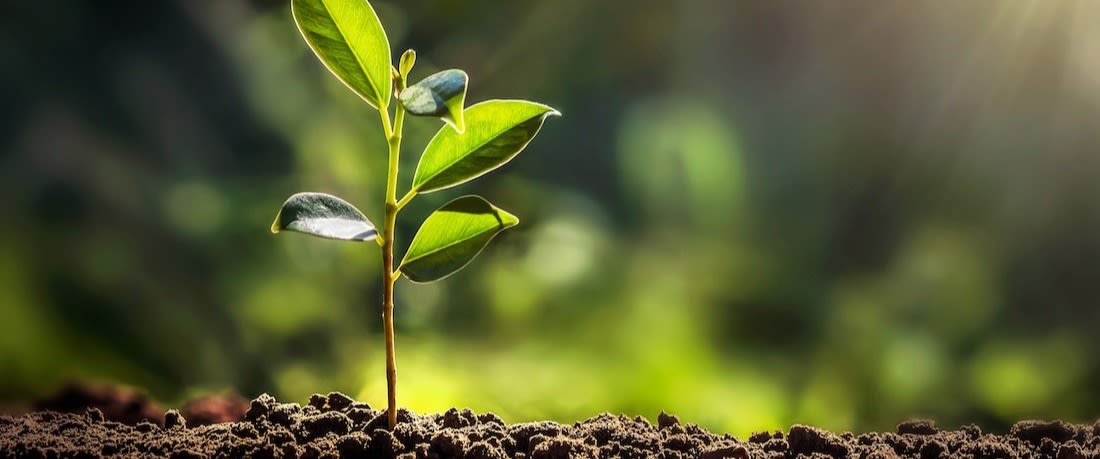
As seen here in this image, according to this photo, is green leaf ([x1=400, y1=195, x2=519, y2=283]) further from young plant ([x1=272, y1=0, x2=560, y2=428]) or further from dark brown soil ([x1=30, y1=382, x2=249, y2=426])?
dark brown soil ([x1=30, y1=382, x2=249, y2=426])

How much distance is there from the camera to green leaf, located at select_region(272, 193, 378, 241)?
864 millimetres

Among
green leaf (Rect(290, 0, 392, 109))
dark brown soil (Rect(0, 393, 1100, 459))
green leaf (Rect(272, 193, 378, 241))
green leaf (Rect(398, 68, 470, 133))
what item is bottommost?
dark brown soil (Rect(0, 393, 1100, 459))

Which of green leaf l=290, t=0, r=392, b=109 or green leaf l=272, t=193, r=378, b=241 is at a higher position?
green leaf l=290, t=0, r=392, b=109

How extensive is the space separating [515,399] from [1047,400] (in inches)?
43.5

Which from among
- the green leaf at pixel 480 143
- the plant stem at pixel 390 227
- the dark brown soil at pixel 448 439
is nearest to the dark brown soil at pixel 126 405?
the dark brown soil at pixel 448 439

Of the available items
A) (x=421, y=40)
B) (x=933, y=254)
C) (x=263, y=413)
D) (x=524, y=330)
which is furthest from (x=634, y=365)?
(x=263, y=413)

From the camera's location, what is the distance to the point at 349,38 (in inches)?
38.0

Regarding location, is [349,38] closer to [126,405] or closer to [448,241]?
[448,241]

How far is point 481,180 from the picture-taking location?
1.80 metres

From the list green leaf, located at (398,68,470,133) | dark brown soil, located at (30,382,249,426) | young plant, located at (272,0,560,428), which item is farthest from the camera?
dark brown soil, located at (30,382,249,426)

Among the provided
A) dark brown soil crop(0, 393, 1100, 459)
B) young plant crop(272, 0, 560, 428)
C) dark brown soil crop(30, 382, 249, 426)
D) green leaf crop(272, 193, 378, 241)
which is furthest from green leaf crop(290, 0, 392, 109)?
dark brown soil crop(30, 382, 249, 426)

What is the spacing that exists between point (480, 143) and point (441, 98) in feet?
0.42

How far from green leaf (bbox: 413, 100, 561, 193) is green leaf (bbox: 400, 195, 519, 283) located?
0.12 ft

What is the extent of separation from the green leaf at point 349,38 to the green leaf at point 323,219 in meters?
0.13
